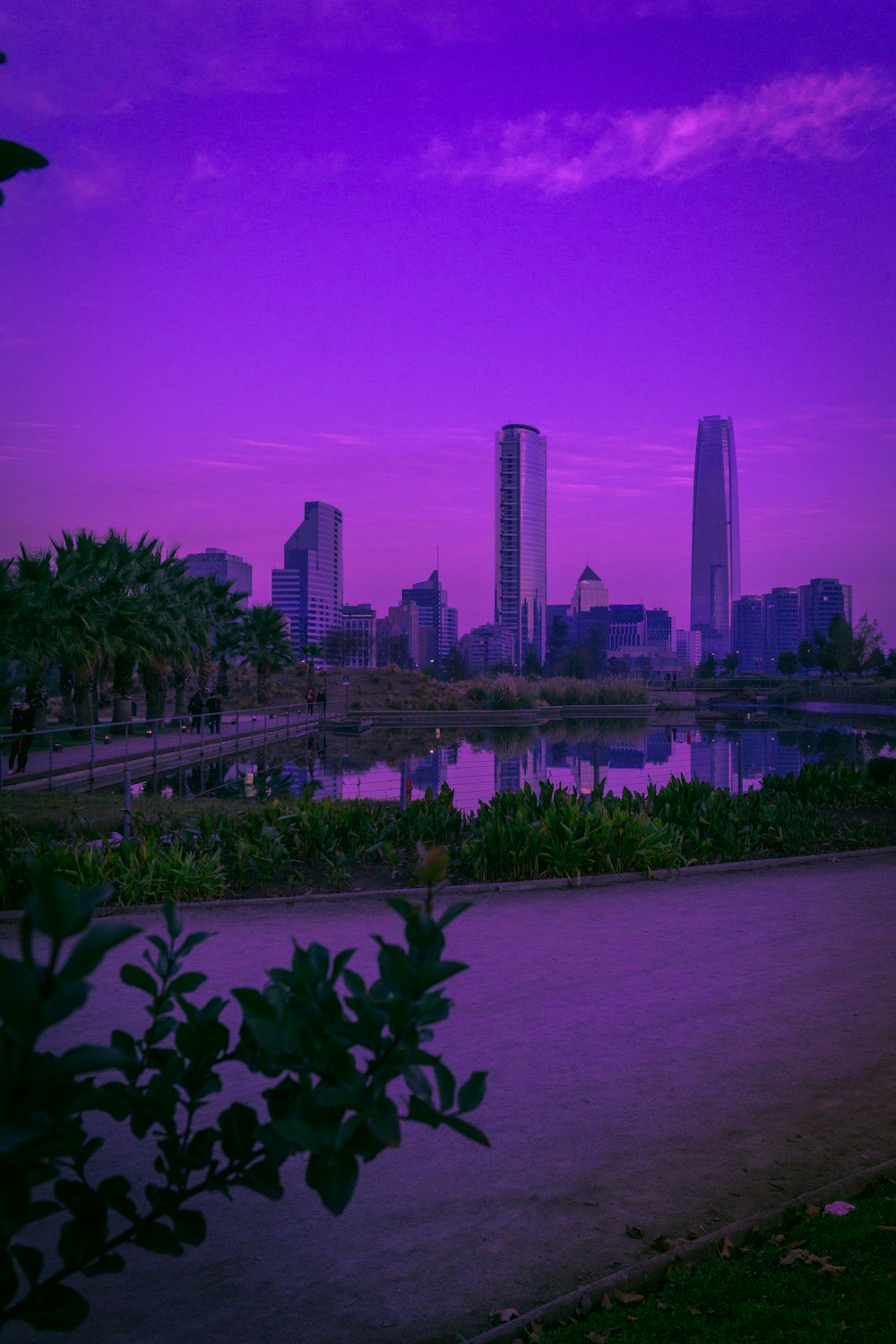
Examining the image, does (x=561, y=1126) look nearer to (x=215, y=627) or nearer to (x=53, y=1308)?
(x=53, y=1308)

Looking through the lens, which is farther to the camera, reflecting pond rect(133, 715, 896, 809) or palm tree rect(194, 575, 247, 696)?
palm tree rect(194, 575, 247, 696)

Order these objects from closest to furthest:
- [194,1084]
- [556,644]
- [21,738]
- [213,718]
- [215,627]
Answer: [194,1084], [21,738], [213,718], [215,627], [556,644]

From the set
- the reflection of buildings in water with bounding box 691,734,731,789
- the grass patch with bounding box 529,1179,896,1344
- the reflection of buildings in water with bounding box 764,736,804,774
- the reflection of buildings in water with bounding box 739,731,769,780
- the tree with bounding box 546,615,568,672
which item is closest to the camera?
the grass patch with bounding box 529,1179,896,1344

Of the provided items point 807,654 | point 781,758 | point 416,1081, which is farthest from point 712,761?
point 807,654

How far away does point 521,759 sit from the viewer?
27781 millimetres

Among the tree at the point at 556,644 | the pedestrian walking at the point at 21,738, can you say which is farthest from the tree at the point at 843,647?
the pedestrian walking at the point at 21,738

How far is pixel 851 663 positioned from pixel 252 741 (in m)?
67.9

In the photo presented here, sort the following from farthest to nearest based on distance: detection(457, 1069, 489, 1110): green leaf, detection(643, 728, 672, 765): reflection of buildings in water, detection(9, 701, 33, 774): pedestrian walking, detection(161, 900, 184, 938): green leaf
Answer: detection(643, 728, 672, 765): reflection of buildings in water < detection(9, 701, 33, 774): pedestrian walking < detection(161, 900, 184, 938): green leaf < detection(457, 1069, 489, 1110): green leaf

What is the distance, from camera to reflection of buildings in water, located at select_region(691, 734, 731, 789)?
22.5m

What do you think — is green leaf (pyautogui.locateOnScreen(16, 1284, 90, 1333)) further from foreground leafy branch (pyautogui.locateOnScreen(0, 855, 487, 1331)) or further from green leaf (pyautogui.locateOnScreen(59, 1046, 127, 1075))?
green leaf (pyautogui.locateOnScreen(59, 1046, 127, 1075))

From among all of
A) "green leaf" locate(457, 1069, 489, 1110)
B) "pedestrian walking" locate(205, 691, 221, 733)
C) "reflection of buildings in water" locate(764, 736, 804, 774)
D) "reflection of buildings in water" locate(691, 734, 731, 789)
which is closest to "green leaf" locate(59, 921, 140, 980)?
"green leaf" locate(457, 1069, 489, 1110)

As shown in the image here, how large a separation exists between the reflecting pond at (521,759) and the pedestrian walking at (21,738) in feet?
9.18

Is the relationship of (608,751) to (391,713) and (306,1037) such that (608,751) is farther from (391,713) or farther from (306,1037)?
(306,1037)

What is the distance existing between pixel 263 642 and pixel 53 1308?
48127 mm
